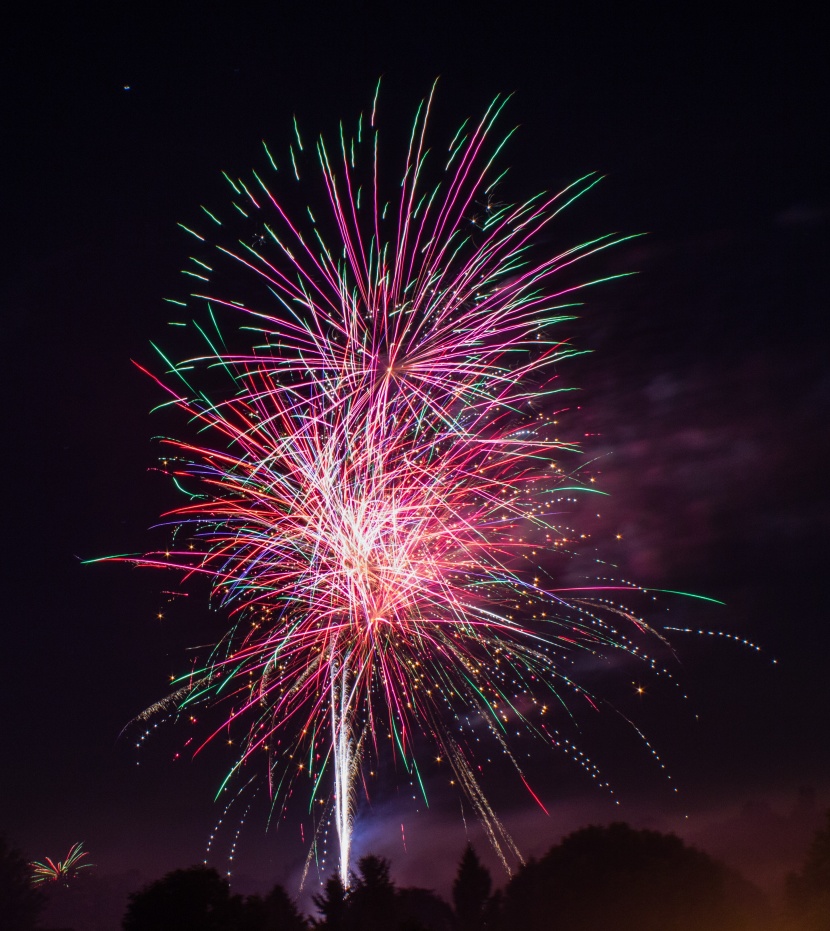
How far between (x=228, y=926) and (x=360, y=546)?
9.32 m

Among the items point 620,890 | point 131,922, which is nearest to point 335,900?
point 131,922

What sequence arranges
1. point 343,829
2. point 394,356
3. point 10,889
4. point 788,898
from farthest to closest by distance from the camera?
point 10,889 → point 788,898 → point 343,829 → point 394,356

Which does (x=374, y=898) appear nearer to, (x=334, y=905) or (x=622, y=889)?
(x=334, y=905)

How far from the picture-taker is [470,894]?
30.4 m

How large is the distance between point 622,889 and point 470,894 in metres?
7.51

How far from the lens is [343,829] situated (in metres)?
18.1

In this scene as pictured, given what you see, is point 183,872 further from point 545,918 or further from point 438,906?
point 545,918

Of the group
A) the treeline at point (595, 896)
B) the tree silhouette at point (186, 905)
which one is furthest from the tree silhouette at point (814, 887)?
the tree silhouette at point (186, 905)

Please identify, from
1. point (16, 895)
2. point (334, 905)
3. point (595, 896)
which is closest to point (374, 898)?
point (334, 905)

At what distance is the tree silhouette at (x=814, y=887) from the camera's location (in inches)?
1141

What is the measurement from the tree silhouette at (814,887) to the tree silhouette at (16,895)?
41.4m

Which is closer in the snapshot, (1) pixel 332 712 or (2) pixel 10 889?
(1) pixel 332 712

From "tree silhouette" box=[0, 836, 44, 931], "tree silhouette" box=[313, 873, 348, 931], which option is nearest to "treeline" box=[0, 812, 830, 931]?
"tree silhouette" box=[313, 873, 348, 931]

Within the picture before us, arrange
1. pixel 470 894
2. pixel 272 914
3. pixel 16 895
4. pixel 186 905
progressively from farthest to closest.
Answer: pixel 16 895 → pixel 470 894 → pixel 272 914 → pixel 186 905
